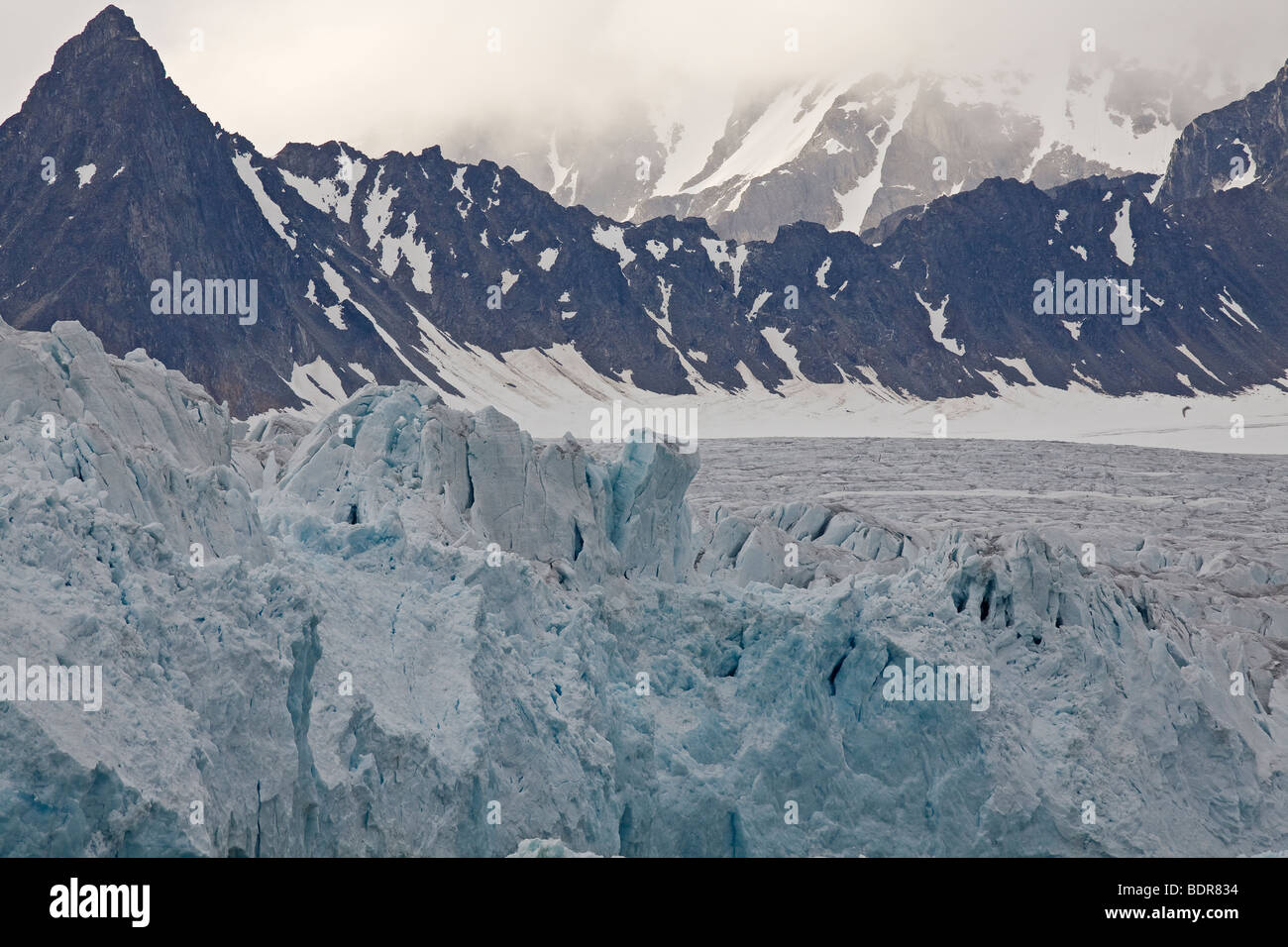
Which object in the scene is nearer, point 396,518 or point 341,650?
point 341,650

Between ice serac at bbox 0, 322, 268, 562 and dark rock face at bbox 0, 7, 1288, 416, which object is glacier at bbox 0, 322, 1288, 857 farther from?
dark rock face at bbox 0, 7, 1288, 416

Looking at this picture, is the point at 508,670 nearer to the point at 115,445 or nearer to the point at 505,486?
the point at 115,445

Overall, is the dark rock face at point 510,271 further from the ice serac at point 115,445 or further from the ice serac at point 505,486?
the ice serac at point 115,445

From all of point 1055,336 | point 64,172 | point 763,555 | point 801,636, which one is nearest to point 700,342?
point 1055,336

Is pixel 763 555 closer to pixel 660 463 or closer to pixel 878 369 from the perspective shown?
pixel 660 463

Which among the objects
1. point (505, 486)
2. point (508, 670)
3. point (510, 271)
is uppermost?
point (510, 271)

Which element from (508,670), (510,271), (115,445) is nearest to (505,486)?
(508,670)

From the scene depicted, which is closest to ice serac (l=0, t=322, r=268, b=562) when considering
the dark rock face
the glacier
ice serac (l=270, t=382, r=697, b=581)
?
the glacier
